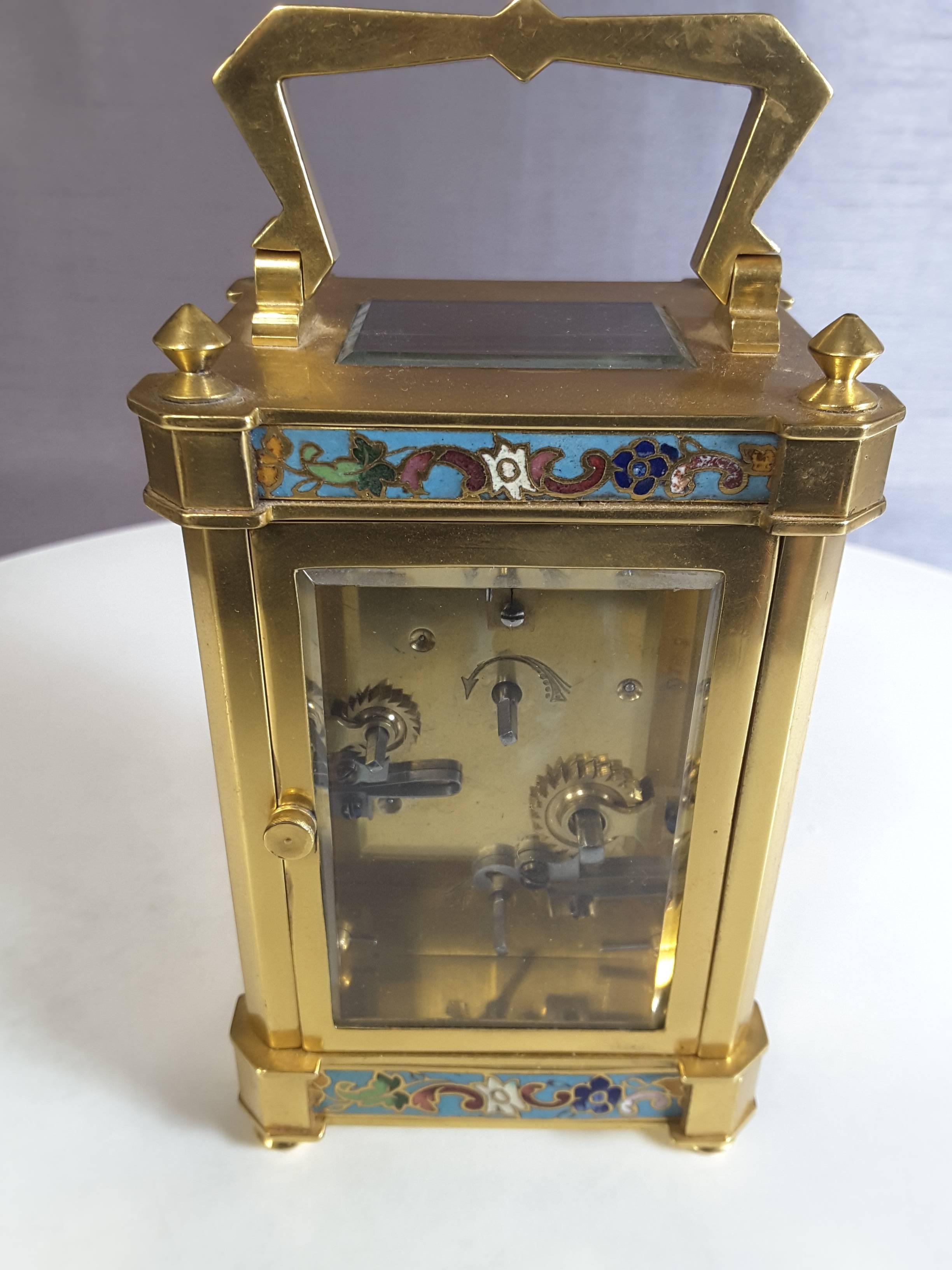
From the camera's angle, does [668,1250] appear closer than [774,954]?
Yes

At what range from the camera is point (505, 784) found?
893mm

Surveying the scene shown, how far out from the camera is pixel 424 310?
90 cm

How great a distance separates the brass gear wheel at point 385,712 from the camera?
0.84m

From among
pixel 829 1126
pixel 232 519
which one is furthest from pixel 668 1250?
pixel 232 519

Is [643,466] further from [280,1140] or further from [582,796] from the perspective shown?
[280,1140]

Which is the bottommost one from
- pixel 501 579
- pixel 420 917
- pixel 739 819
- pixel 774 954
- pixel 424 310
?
pixel 774 954

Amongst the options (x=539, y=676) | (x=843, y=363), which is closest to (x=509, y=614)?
(x=539, y=676)

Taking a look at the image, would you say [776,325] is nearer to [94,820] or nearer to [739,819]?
[739,819]

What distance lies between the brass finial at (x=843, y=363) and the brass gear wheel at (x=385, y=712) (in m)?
0.34

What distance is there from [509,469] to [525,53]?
0.90 feet

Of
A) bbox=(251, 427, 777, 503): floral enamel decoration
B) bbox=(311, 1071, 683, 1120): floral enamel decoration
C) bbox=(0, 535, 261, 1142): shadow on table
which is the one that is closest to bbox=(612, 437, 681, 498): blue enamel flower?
bbox=(251, 427, 777, 503): floral enamel decoration

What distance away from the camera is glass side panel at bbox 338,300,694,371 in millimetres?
780

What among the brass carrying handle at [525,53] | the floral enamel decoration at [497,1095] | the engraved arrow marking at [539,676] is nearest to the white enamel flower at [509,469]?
the engraved arrow marking at [539,676]

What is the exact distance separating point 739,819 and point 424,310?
Result: 45cm
